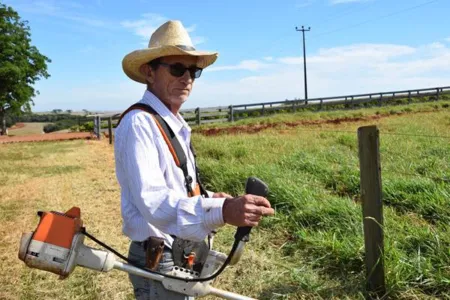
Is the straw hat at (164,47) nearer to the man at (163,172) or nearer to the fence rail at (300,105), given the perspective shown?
the man at (163,172)

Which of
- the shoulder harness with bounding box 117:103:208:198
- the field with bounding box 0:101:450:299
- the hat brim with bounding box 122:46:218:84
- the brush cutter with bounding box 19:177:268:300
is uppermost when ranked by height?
the hat brim with bounding box 122:46:218:84

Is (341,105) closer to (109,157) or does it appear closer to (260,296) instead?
(109,157)

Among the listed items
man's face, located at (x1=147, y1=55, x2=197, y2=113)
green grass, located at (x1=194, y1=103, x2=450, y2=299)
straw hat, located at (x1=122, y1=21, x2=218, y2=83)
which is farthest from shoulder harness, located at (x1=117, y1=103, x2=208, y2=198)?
green grass, located at (x1=194, y1=103, x2=450, y2=299)

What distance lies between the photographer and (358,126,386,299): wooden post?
308 centimetres

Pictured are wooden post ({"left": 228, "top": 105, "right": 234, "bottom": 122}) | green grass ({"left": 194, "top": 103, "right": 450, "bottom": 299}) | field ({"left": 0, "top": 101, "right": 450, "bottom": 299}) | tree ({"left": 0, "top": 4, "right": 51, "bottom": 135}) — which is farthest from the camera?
tree ({"left": 0, "top": 4, "right": 51, "bottom": 135})

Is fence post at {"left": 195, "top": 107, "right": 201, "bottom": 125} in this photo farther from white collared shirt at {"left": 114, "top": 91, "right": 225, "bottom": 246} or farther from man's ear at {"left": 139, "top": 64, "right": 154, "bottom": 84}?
white collared shirt at {"left": 114, "top": 91, "right": 225, "bottom": 246}

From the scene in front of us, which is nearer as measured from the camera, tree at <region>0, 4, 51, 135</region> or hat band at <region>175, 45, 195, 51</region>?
hat band at <region>175, 45, 195, 51</region>

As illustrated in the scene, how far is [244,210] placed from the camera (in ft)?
4.98

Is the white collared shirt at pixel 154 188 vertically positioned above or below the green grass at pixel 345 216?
above

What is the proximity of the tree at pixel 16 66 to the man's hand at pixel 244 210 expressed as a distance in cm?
3714

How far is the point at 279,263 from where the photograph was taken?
3.98 metres

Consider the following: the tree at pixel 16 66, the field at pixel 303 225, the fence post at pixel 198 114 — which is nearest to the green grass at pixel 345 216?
the field at pixel 303 225

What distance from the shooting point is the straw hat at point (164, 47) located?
1.94 m

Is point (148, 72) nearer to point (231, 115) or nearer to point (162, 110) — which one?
point (162, 110)
